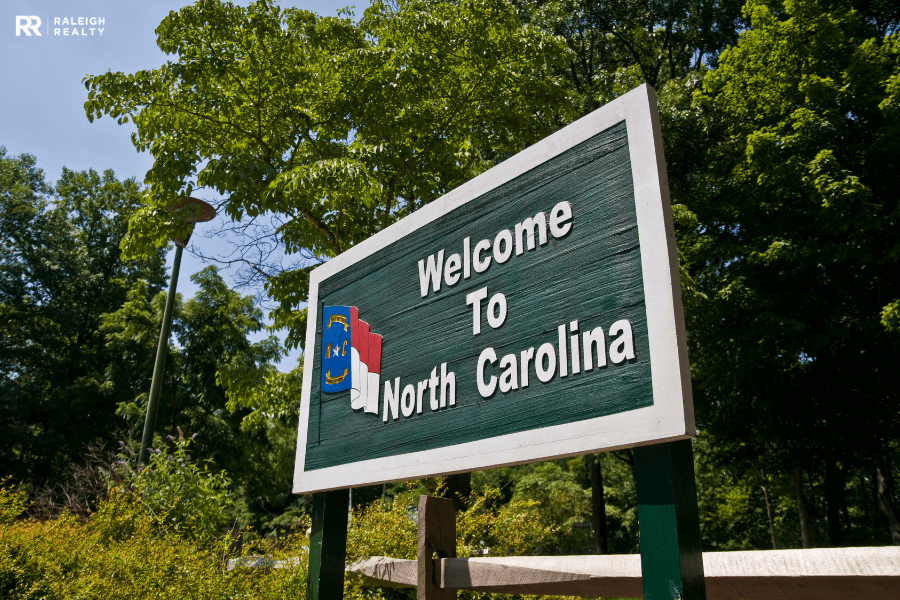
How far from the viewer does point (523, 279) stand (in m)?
2.37

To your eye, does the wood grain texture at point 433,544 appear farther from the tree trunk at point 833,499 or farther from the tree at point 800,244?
the tree trunk at point 833,499

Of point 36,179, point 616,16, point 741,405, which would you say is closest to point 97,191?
point 36,179

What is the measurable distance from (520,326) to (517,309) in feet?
0.24

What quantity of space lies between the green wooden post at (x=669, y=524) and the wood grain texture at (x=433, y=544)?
1759 millimetres

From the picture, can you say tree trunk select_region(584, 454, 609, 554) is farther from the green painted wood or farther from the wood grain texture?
the green painted wood

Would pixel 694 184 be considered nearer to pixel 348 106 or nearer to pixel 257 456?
pixel 348 106

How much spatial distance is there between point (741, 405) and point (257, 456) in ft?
52.2

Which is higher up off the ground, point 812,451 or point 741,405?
point 741,405

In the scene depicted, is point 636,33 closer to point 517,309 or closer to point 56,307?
point 517,309

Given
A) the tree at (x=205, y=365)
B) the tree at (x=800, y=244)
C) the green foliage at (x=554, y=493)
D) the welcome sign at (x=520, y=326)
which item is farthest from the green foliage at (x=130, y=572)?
the green foliage at (x=554, y=493)

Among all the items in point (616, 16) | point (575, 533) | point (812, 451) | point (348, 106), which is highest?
point (616, 16)

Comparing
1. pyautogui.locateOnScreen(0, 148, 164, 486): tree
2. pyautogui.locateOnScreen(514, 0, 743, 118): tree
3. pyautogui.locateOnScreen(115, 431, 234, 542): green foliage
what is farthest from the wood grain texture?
pyautogui.locateOnScreen(0, 148, 164, 486): tree

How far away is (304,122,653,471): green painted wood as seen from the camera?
1991 millimetres

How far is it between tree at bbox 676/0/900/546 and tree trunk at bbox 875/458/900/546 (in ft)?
0.30
